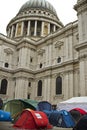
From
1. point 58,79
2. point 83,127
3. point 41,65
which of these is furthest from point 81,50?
point 83,127

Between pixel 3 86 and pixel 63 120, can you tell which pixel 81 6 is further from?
pixel 3 86

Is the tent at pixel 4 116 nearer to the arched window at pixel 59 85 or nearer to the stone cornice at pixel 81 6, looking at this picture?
the arched window at pixel 59 85

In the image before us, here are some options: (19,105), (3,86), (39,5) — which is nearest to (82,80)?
(19,105)

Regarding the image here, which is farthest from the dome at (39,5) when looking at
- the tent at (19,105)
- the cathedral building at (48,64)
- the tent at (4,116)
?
the tent at (4,116)

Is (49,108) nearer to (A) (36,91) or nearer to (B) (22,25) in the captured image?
(A) (36,91)

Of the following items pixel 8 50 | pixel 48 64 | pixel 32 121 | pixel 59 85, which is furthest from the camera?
pixel 8 50

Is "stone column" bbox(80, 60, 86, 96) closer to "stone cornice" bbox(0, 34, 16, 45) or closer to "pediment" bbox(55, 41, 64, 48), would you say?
"pediment" bbox(55, 41, 64, 48)

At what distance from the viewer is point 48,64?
114 ft

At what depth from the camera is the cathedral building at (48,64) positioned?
91.9 ft

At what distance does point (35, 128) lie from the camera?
35.4ft

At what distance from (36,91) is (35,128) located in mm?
24545

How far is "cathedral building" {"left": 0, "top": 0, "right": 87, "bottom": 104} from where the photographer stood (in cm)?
2800

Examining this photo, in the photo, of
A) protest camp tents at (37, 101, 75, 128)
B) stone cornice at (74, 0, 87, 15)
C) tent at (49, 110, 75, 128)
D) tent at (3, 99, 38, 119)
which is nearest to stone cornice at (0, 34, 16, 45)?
stone cornice at (74, 0, 87, 15)

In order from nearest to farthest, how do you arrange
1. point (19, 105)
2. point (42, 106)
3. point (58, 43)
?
point (19, 105) → point (42, 106) → point (58, 43)
